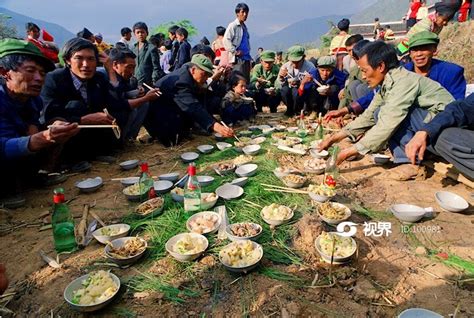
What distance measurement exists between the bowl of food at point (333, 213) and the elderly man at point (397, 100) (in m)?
1.20

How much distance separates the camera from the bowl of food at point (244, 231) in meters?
2.65

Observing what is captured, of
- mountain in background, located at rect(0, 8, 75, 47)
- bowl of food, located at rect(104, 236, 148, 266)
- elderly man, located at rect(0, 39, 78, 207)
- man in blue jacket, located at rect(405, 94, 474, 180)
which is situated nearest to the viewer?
bowl of food, located at rect(104, 236, 148, 266)

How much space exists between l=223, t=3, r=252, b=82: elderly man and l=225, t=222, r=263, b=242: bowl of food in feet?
23.9

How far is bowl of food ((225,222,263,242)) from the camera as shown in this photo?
2.65 m

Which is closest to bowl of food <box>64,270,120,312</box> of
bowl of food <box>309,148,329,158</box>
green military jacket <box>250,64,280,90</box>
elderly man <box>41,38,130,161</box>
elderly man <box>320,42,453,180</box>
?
elderly man <box>41,38,130,161</box>

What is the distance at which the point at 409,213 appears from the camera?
295 centimetres

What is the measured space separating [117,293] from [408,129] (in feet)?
12.9

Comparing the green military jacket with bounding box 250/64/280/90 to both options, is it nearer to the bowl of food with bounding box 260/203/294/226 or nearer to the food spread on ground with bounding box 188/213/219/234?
the bowl of food with bounding box 260/203/294/226

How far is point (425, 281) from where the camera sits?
7.57 feet

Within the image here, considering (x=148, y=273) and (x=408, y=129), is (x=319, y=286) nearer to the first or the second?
(x=148, y=273)

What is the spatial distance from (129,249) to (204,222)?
74cm

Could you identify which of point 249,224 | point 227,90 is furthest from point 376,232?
point 227,90

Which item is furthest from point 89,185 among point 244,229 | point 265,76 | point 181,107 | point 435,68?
point 265,76

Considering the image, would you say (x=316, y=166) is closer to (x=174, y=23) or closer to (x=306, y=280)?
(x=306, y=280)
